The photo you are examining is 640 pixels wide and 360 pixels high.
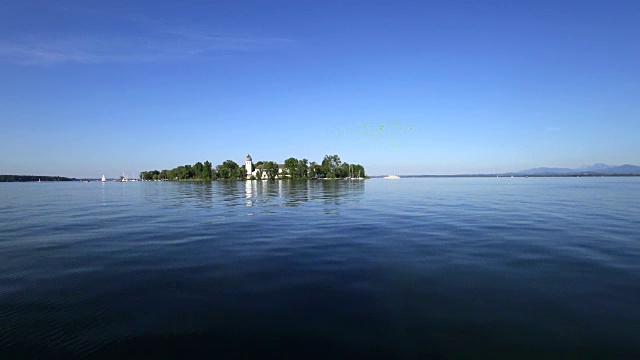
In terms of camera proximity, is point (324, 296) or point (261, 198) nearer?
point (324, 296)

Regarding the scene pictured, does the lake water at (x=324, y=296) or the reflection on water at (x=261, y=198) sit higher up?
the reflection on water at (x=261, y=198)

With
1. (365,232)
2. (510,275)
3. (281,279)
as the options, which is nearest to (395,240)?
(365,232)

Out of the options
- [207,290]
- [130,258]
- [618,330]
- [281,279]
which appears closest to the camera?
[618,330]

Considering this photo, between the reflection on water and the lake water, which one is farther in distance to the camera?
the reflection on water

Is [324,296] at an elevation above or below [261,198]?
below

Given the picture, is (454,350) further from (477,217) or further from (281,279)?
(477,217)

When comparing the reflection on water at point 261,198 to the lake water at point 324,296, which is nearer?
the lake water at point 324,296

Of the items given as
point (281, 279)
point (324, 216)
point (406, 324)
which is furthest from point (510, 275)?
point (324, 216)

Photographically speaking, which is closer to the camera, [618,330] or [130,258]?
[618,330]

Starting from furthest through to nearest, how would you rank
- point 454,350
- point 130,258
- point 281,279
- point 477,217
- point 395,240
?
point 477,217, point 395,240, point 130,258, point 281,279, point 454,350

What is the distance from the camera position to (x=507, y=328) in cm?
800

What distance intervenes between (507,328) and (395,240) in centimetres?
1048

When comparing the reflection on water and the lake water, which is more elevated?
the reflection on water

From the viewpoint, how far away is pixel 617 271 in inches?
486
